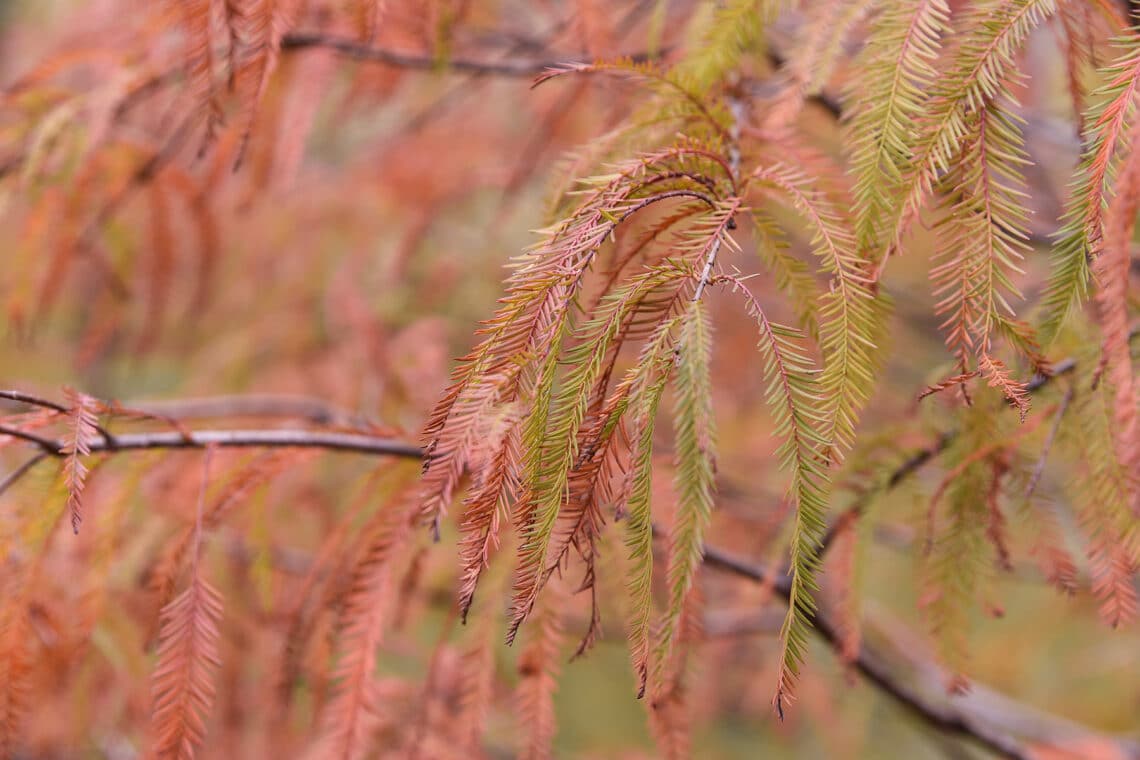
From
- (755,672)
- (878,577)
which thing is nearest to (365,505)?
Result: (755,672)

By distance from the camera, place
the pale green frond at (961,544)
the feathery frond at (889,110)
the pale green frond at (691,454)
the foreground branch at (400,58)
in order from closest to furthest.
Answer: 1. the pale green frond at (691,454)
2. the feathery frond at (889,110)
3. the pale green frond at (961,544)
4. the foreground branch at (400,58)

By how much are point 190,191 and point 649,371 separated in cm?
101

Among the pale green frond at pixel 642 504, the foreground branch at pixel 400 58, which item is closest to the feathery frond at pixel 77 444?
the pale green frond at pixel 642 504

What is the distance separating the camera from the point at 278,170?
3.62 ft

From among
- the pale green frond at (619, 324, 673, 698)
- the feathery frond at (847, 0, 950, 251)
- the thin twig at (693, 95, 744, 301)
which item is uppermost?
the feathery frond at (847, 0, 950, 251)

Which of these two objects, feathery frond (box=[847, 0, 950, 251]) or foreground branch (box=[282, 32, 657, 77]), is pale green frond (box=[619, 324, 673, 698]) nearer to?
feathery frond (box=[847, 0, 950, 251])

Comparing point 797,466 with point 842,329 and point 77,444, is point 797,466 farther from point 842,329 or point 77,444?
point 77,444

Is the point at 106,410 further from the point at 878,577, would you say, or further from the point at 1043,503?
the point at 878,577

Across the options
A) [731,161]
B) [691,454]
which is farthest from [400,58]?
[691,454]

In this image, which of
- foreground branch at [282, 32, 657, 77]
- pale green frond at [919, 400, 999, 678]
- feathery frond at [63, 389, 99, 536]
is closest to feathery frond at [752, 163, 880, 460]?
pale green frond at [919, 400, 999, 678]

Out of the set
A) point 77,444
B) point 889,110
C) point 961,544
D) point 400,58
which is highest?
point 889,110

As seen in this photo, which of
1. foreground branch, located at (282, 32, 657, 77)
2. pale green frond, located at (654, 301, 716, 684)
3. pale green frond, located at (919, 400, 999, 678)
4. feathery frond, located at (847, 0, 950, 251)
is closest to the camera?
pale green frond, located at (654, 301, 716, 684)

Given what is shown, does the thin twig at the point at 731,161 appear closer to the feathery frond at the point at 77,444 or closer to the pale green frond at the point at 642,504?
the pale green frond at the point at 642,504

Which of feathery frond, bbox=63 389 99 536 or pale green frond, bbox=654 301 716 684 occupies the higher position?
pale green frond, bbox=654 301 716 684
